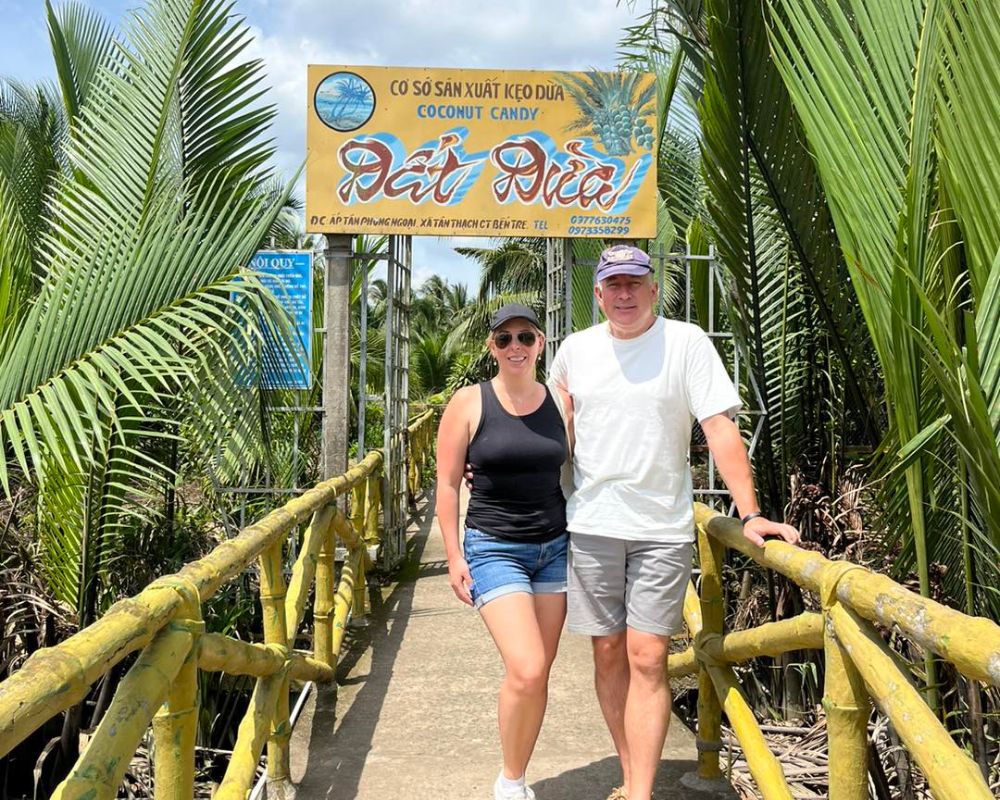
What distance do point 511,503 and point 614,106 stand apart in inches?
133

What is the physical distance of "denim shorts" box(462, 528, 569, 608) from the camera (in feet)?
8.86

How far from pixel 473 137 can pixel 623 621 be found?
3.52 m

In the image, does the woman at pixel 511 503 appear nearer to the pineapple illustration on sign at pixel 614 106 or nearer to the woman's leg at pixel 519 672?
the woman's leg at pixel 519 672

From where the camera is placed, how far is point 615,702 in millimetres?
2760

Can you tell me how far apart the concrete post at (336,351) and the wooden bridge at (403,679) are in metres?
0.26

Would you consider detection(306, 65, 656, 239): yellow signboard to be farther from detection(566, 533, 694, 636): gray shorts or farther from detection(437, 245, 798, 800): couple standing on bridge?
detection(566, 533, 694, 636): gray shorts

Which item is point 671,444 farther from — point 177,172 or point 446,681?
point 177,172

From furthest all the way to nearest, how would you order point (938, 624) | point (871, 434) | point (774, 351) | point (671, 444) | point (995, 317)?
point (774, 351)
point (871, 434)
point (671, 444)
point (995, 317)
point (938, 624)

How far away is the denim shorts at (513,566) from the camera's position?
2.70 m

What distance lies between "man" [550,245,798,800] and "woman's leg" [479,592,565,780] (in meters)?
0.15

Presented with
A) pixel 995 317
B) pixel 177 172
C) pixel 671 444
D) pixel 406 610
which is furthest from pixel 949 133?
pixel 406 610

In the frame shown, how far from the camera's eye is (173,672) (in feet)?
5.78

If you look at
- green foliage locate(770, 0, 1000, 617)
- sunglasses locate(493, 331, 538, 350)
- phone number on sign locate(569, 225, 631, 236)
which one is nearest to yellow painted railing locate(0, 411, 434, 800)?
sunglasses locate(493, 331, 538, 350)

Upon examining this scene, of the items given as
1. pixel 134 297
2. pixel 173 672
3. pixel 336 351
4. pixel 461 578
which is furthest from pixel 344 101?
pixel 173 672
